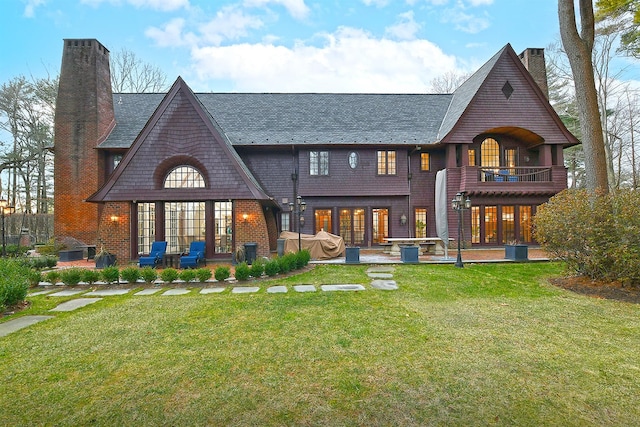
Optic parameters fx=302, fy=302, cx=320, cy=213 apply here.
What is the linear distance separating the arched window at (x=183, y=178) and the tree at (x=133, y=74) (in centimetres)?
1827

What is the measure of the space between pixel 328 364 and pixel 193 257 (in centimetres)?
864

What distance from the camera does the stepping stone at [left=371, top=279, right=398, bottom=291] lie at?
7570 mm

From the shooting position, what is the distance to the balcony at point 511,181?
1546 cm

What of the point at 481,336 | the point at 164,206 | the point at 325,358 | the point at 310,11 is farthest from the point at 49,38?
the point at 481,336

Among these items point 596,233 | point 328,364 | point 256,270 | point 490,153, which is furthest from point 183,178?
point 490,153

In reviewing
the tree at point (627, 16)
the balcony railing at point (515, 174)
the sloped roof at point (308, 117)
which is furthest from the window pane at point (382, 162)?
the tree at point (627, 16)

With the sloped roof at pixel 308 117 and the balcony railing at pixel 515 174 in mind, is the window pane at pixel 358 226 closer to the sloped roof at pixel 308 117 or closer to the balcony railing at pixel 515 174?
the sloped roof at pixel 308 117

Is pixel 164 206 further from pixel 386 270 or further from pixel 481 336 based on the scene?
pixel 481 336

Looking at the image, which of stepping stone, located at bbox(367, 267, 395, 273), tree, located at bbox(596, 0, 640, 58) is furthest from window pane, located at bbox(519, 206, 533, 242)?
stepping stone, located at bbox(367, 267, 395, 273)

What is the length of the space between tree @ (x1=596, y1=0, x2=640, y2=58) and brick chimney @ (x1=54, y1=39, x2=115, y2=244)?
22.1m

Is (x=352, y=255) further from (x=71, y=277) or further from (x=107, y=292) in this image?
(x=71, y=277)

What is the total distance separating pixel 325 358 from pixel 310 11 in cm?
2708

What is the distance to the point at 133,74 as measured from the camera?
1009 inches

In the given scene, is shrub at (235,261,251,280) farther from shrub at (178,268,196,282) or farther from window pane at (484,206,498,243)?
window pane at (484,206,498,243)
